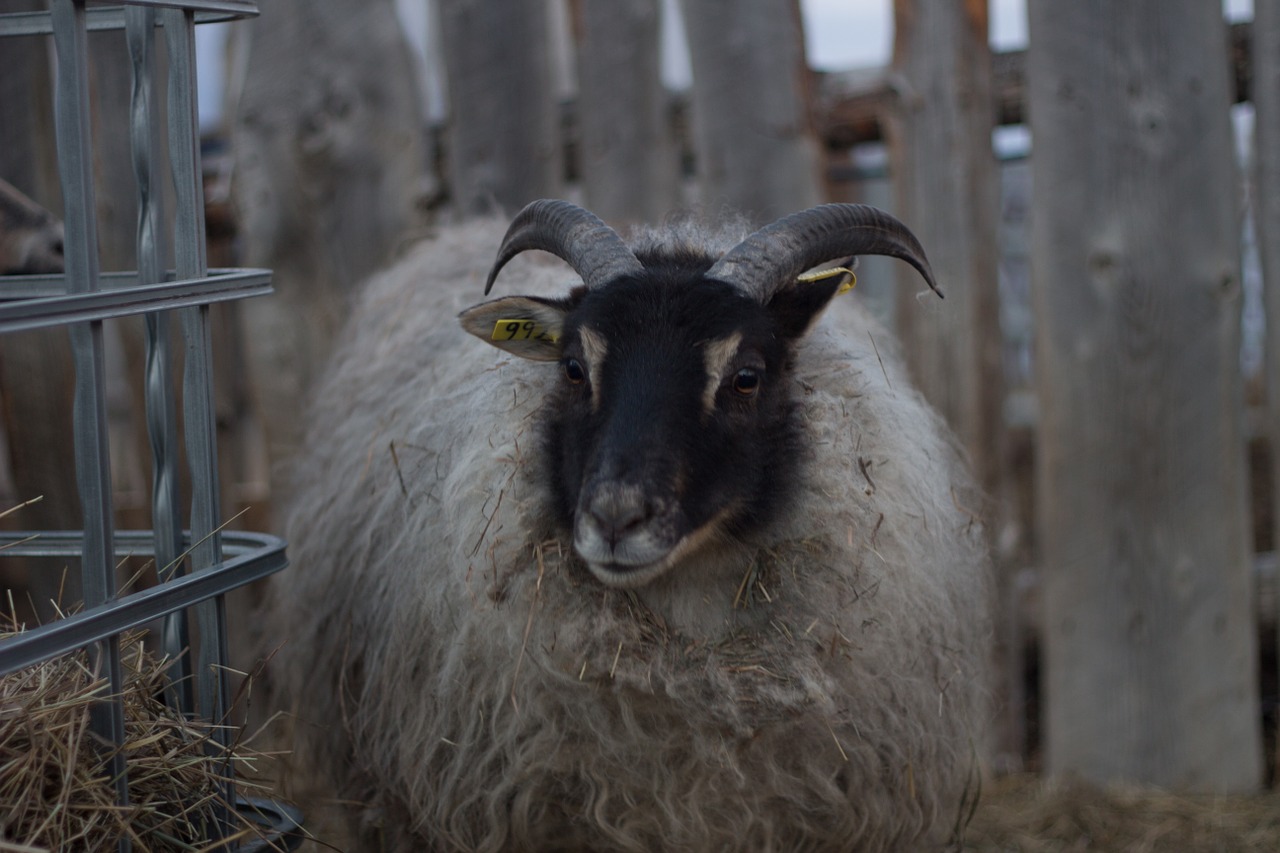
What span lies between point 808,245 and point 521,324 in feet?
2.37

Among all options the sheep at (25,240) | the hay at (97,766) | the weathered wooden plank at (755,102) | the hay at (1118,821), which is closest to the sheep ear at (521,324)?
the hay at (97,766)

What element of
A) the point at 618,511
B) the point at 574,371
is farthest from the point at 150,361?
the point at 618,511

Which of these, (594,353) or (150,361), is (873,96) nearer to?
(594,353)

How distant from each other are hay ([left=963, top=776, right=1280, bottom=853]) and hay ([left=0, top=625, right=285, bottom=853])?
8.80 ft

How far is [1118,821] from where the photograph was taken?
4.21 metres

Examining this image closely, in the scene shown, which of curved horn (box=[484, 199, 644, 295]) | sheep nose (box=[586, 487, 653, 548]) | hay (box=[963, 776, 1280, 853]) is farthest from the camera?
hay (box=[963, 776, 1280, 853])

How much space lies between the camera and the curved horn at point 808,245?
2.73 metres

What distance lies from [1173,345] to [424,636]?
2.81m

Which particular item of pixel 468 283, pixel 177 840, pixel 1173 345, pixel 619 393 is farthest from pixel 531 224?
pixel 1173 345

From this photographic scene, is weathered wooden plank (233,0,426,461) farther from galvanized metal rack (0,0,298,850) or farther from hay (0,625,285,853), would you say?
hay (0,625,285,853)

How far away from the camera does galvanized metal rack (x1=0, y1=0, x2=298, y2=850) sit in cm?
219

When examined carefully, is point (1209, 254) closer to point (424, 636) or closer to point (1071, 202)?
point (1071, 202)

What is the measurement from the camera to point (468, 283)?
400 cm

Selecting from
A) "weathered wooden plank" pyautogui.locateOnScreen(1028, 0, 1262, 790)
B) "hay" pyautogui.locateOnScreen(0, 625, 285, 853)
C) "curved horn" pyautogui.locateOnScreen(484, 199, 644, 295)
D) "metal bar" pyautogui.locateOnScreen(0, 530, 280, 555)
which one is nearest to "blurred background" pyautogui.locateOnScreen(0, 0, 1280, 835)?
"weathered wooden plank" pyautogui.locateOnScreen(1028, 0, 1262, 790)
